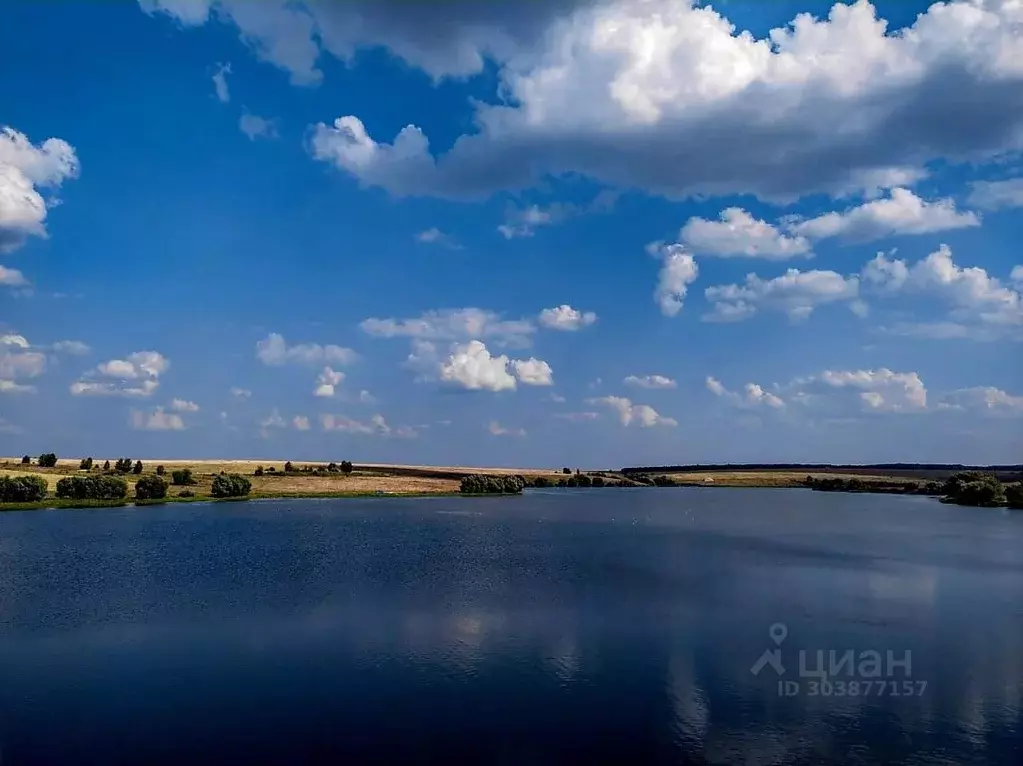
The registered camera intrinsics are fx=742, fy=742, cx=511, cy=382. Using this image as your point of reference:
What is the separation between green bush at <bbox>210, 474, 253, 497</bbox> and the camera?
15875 centimetres

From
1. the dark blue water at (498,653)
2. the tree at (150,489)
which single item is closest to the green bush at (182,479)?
the tree at (150,489)

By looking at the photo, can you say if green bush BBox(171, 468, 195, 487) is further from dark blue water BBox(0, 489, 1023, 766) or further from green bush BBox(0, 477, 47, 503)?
dark blue water BBox(0, 489, 1023, 766)

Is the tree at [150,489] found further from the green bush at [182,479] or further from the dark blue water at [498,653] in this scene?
the dark blue water at [498,653]

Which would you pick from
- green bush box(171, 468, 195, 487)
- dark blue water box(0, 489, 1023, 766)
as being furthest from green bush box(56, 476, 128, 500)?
dark blue water box(0, 489, 1023, 766)

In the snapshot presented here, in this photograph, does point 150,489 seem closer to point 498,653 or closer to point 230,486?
point 230,486

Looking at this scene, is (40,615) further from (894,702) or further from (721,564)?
(721,564)

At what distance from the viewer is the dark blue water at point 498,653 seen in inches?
1118

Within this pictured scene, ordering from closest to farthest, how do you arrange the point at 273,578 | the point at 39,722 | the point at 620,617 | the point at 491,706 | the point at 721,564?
the point at 39,722
the point at 491,706
the point at 620,617
the point at 273,578
the point at 721,564

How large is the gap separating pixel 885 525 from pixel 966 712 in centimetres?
9621

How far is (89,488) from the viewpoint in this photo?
13700cm

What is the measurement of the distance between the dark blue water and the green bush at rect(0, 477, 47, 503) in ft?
183

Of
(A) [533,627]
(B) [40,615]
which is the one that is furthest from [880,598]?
(B) [40,615]

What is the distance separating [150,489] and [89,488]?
1183 cm

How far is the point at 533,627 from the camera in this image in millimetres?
45000
